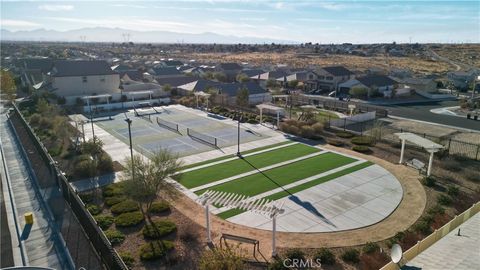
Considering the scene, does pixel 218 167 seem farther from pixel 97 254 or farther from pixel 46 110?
pixel 46 110

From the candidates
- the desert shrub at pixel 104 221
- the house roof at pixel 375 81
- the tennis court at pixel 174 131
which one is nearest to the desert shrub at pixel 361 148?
the tennis court at pixel 174 131

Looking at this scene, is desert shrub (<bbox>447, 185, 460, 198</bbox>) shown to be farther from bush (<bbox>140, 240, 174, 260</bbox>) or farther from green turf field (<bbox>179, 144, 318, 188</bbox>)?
bush (<bbox>140, 240, 174, 260</bbox>)

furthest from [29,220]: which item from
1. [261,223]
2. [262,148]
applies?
[262,148]

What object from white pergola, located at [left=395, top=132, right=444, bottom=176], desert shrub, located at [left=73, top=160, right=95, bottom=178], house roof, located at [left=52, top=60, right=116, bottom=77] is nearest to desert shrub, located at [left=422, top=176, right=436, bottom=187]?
white pergola, located at [left=395, top=132, right=444, bottom=176]

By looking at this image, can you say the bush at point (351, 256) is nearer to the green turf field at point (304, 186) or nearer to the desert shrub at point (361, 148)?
the green turf field at point (304, 186)

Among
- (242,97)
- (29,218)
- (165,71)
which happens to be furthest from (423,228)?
(165,71)

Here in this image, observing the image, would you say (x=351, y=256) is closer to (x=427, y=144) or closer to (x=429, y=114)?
(x=427, y=144)
